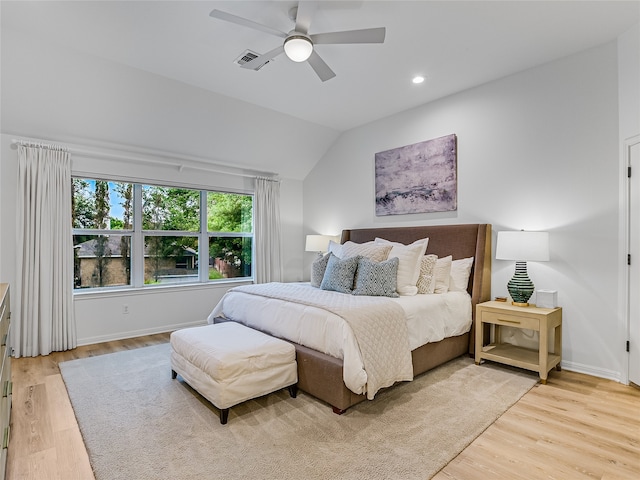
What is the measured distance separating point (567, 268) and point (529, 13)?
2164 mm

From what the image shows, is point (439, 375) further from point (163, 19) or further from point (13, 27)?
point (13, 27)

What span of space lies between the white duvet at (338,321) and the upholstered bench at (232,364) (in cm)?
20

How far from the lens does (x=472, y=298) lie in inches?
140

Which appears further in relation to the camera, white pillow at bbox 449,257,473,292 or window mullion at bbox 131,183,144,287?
window mullion at bbox 131,183,144,287

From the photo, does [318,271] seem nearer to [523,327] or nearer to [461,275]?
[461,275]

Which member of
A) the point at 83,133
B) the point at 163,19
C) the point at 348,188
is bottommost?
the point at 348,188

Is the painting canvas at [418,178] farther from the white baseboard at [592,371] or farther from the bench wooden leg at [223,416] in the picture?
the bench wooden leg at [223,416]

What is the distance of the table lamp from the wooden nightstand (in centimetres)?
13

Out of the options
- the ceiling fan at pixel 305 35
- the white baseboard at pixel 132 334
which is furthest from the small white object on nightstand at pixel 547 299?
the white baseboard at pixel 132 334

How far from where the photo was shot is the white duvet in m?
2.32

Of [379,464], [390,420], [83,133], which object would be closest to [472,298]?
[390,420]

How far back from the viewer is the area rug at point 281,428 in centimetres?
180

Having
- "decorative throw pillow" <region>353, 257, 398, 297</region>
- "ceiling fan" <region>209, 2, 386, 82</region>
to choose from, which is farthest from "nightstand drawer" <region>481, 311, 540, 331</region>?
"ceiling fan" <region>209, 2, 386, 82</region>

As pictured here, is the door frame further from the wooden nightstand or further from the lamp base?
the lamp base
